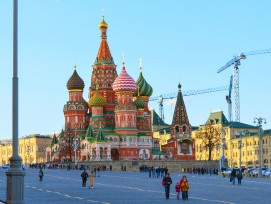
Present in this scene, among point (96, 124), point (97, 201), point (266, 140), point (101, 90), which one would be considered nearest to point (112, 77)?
point (101, 90)

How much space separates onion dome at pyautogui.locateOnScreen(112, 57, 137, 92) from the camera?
11781 centimetres

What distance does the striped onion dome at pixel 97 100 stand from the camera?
395 ft

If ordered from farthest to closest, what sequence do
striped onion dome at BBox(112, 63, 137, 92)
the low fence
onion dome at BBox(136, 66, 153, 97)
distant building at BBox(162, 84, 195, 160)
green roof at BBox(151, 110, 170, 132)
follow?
green roof at BBox(151, 110, 170, 132) < onion dome at BBox(136, 66, 153, 97) < distant building at BBox(162, 84, 195, 160) < striped onion dome at BBox(112, 63, 137, 92) < the low fence

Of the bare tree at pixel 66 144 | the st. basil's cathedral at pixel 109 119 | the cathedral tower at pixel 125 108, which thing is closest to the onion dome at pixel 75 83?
the st. basil's cathedral at pixel 109 119

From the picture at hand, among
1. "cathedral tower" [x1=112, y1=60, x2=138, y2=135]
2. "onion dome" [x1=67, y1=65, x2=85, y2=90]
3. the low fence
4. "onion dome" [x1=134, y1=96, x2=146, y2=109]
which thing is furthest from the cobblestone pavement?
"onion dome" [x1=67, y1=65, x2=85, y2=90]

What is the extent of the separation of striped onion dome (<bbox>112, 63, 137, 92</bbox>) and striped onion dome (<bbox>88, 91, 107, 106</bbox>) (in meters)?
3.55

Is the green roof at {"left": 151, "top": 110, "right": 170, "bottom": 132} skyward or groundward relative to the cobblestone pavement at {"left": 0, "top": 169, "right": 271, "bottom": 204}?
skyward

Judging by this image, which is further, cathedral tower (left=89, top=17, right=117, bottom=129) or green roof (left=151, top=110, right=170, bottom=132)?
green roof (left=151, top=110, right=170, bottom=132)

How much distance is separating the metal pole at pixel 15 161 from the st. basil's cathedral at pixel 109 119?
94247mm

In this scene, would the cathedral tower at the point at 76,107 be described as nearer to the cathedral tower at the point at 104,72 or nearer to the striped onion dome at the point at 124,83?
the cathedral tower at the point at 104,72

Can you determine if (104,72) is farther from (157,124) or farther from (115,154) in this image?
(157,124)

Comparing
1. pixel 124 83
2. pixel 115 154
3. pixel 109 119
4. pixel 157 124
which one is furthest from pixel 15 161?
pixel 157 124

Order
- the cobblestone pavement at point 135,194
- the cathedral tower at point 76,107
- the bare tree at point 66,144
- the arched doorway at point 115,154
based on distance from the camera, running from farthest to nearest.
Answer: the cathedral tower at point 76,107 → the bare tree at point 66,144 → the arched doorway at point 115,154 → the cobblestone pavement at point 135,194

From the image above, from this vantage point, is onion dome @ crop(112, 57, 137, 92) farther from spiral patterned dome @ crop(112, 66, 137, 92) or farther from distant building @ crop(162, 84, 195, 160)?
distant building @ crop(162, 84, 195, 160)
